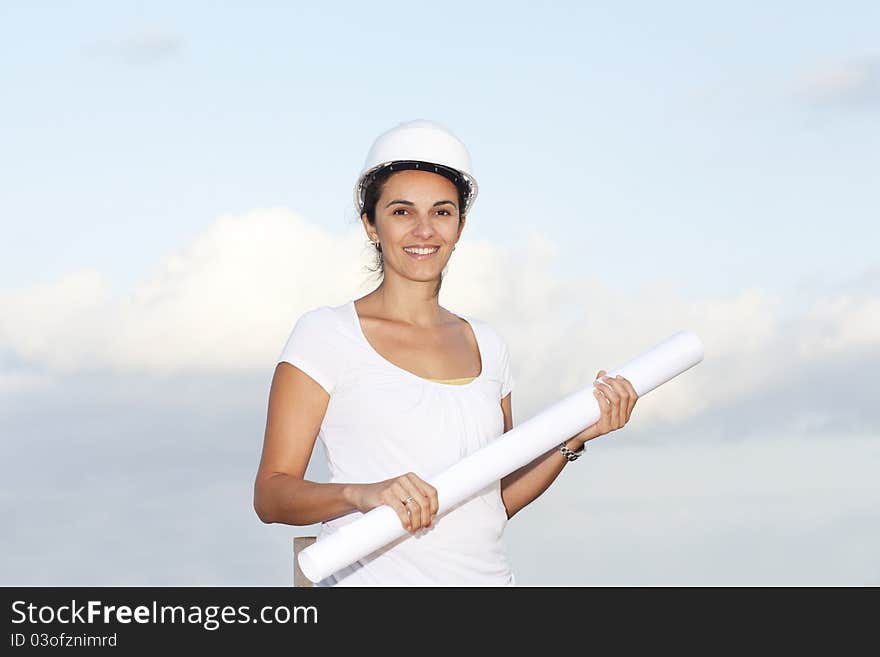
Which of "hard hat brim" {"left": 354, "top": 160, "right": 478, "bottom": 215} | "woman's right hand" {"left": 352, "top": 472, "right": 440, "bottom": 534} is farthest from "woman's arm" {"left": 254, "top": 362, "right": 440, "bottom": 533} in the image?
"hard hat brim" {"left": 354, "top": 160, "right": 478, "bottom": 215}

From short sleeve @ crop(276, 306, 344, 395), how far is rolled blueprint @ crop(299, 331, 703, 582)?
575 mm

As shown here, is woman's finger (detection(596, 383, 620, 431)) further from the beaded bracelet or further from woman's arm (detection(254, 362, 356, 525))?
woman's arm (detection(254, 362, 356, 525))

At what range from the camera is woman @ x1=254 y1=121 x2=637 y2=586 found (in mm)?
4652

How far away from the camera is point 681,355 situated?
501cm

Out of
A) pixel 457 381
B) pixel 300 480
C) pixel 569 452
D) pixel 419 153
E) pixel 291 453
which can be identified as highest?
pixel 419 153

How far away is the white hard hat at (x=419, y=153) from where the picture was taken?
4.80m

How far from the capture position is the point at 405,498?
433 cm

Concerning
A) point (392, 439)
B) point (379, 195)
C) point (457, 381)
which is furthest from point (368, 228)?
point (392, 439)

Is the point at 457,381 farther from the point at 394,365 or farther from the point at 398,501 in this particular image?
the point at 398,501

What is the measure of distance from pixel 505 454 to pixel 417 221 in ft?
3.26

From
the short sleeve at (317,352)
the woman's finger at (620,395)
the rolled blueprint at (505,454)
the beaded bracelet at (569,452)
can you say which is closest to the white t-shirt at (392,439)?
the short sleeve at (317,352)
